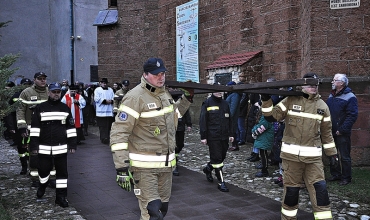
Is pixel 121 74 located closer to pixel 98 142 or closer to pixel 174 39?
pixel 174 39

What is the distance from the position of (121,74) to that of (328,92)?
12221 mm

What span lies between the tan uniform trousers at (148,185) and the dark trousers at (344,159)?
13.5 ft

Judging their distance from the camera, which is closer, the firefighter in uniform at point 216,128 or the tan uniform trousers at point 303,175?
the tan uniform trousers at point 303,175

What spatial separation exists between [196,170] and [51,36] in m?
23.0

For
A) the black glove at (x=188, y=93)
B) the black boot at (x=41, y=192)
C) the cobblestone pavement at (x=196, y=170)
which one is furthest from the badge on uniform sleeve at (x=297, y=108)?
the black boot at (x=41, y=192)

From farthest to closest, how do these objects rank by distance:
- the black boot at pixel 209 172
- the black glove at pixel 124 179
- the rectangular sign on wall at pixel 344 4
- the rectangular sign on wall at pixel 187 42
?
the rectangular sign on wall at pixel 187 42 < the rectangular sign on wall at pixel 344 4 < the black boot at pixel 209 172 < the black glove at pixel 124 179

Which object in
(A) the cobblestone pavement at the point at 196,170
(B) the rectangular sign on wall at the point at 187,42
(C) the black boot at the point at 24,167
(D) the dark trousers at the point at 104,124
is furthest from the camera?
(B) the rectangular sign on wall at the point at 187,42

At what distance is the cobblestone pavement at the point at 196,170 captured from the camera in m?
5.52

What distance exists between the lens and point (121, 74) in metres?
18.7

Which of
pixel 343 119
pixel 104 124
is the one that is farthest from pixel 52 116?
pixel 104 124

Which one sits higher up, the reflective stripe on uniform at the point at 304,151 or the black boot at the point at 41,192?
the reflective stripe on uniform at the point at 304,151

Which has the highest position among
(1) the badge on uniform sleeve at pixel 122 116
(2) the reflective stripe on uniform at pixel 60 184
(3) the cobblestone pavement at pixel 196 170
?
(1) the badge on uniform sleeve at pixel 122 116

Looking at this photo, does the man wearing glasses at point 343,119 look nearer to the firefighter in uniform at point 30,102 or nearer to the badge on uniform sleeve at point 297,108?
the badge on uniform sleeve at point 297,108

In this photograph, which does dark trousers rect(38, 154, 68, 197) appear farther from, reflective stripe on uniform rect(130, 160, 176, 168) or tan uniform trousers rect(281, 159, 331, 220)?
tan uniform trousers rect(281, 159, 331, 220)
